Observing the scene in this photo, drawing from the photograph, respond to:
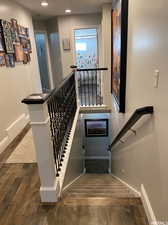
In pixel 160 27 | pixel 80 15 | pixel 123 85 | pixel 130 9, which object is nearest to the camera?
pixel 160 27

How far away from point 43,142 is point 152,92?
3.34 ft

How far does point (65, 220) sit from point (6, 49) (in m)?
2.79

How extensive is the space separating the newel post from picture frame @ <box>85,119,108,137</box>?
12.2ft

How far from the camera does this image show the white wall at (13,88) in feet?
9.49

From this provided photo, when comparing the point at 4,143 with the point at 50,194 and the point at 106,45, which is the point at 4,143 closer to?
the point at 50,194

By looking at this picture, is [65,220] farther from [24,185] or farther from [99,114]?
[99,114]

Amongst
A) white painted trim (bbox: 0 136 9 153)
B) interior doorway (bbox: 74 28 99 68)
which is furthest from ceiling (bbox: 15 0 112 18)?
white painted trim (bbox: 0 136 9 153)

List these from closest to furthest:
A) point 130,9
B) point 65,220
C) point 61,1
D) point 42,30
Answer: point 65,220 < point 130,9 < point 61,1 < point 42,30

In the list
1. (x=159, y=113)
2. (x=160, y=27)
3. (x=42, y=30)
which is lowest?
(x=159, y=113)

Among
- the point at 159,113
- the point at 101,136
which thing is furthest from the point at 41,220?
the point at 101,136

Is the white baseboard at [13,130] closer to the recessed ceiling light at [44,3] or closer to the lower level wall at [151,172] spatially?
the lower level wall at [151,172]

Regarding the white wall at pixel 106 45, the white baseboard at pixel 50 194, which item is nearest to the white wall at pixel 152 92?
the white baseboard at pixel 50 194

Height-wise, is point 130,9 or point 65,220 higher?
point 130,9

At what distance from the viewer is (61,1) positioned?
12.0ft
